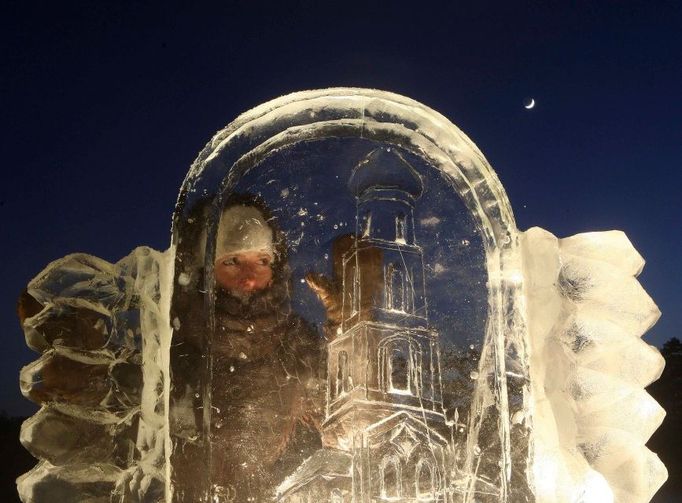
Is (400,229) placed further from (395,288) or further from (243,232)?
(243,232)

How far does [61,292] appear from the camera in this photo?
4.26 feet

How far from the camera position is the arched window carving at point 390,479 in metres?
1.27

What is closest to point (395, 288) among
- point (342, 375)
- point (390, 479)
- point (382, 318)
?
point (382, 318)

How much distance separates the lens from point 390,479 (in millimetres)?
1276

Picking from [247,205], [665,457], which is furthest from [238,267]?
[665,457]

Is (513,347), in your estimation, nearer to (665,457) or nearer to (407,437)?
(407,437)

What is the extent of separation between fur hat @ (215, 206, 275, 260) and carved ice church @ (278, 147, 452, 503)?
0.45 feet

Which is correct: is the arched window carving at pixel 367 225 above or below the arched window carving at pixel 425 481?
above

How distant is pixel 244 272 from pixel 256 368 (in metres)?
0.15

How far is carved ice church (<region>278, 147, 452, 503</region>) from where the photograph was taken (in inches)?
49.7

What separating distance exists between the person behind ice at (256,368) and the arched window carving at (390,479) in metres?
0.12

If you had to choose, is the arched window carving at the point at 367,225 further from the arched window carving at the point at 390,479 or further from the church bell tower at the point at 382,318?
the arched window carving at the point at 390,479

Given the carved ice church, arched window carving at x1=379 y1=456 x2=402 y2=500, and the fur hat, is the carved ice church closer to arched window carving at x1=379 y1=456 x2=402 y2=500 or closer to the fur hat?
arched window carving at x1=379 y1=456 x2=402 y2=500

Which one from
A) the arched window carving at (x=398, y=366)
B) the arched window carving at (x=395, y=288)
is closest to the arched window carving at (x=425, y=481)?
the arched window carving at (x=398, y=366)
